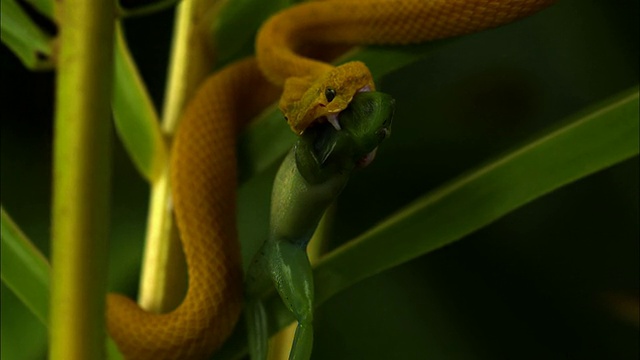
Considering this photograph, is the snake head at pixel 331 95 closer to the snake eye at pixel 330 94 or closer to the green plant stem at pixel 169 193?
the snake eye at pixel 330 94

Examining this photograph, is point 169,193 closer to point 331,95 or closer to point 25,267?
point 25,267

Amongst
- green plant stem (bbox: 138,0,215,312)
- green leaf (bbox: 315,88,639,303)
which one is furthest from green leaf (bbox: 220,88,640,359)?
green plant stem (bbox: 138,0,215,312)

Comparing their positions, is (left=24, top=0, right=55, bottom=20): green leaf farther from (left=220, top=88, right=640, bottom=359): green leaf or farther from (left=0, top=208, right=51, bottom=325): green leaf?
(left=220, top=88, right=640, bottom=359): green leaf

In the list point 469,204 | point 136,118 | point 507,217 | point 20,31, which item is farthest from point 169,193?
point 507,217

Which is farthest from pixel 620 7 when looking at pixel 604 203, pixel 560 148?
pixel 560 148

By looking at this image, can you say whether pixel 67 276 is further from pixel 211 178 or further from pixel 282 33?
pixel 282 33
